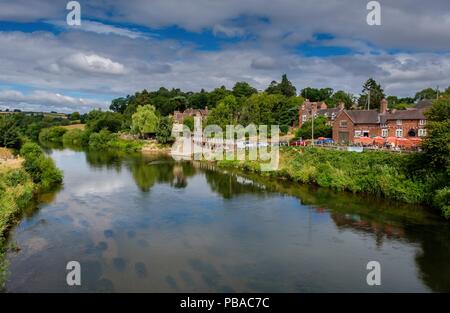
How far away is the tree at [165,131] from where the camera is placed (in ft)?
244

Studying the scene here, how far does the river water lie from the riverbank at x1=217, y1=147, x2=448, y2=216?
121cm

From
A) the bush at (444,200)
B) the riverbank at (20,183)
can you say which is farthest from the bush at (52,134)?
the bush at (444,200)

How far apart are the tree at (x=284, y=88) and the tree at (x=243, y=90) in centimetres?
967

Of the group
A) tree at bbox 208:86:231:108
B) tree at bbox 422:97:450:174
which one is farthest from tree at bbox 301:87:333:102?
tree at bbox 422:97:450:174

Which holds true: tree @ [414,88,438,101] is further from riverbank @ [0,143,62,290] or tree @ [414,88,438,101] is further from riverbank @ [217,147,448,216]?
riverbank @ [0,143,62,290]

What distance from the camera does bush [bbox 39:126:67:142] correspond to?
342ft

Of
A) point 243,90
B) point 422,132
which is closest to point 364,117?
point 422,132

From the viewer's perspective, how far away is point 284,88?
105m

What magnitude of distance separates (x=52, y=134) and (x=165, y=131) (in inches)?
1770

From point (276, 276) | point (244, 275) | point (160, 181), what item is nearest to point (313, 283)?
point (276, 276)

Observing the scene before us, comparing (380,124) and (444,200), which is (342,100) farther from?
(444,200)

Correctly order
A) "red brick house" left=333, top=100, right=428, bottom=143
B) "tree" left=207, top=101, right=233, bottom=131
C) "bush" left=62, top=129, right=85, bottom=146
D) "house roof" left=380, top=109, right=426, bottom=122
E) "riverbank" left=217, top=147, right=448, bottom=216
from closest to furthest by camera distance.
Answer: "riverbank" left=217, top=147, right=448, bottom=216, "house roof" left=380, top=109, right=426, bottom=122, "red brick house" left=333, top=100, right=428, bottom=143, "tree" left=207, top=101, right=233, bottom=131, "bush" left=62, top=129, right=85, bottom=146
